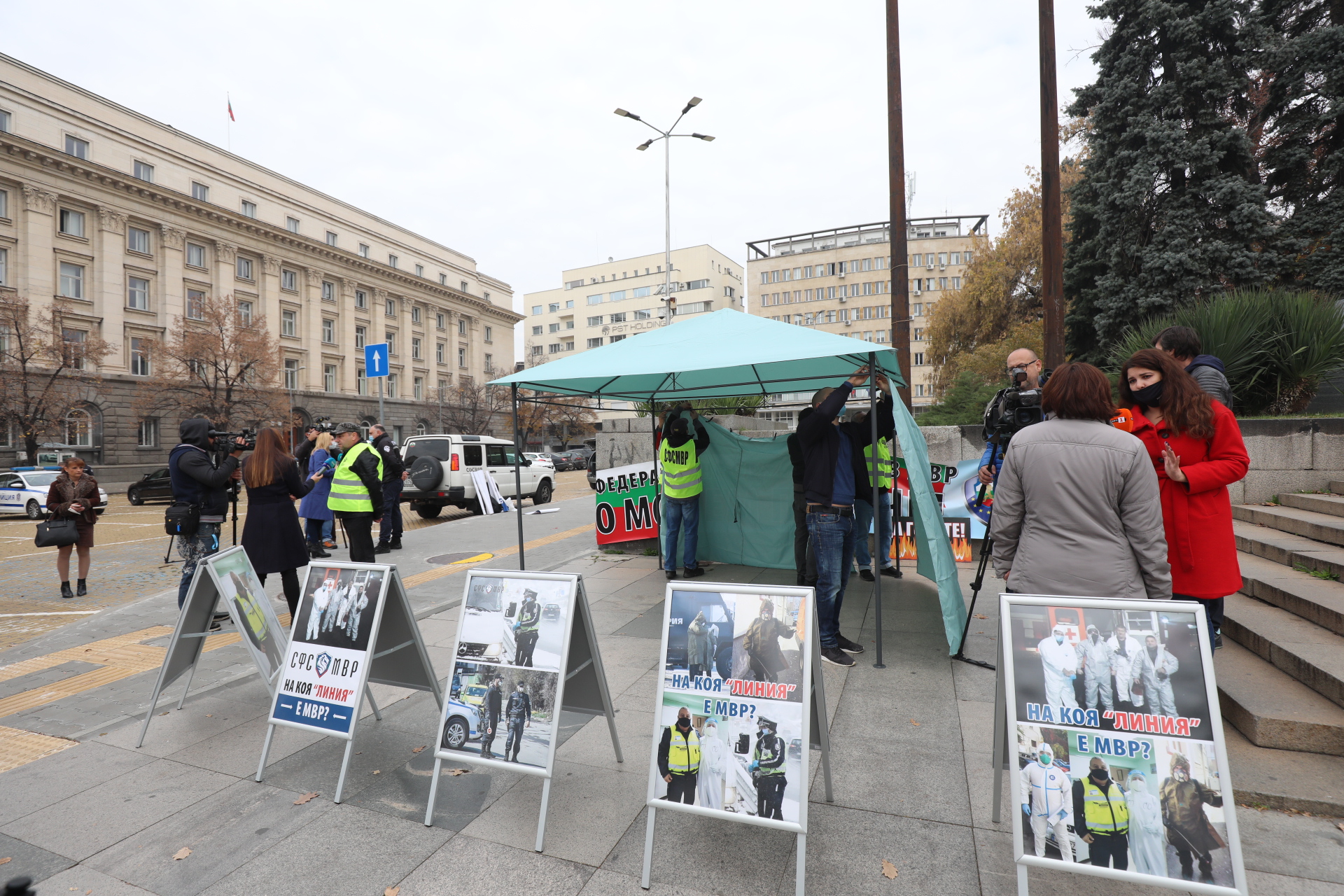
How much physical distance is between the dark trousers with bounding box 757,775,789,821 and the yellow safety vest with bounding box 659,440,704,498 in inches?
192

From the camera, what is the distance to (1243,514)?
6.79m

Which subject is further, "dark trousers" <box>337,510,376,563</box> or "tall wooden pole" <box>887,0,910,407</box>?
"tall wooden pole" <box>887,0,910,407</box>

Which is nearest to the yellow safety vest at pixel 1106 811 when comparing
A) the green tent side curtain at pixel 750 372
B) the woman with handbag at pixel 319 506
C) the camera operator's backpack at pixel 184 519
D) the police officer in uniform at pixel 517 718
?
the police officer in uniform at pixel 517 718

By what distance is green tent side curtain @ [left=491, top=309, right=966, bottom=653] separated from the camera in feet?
15.3

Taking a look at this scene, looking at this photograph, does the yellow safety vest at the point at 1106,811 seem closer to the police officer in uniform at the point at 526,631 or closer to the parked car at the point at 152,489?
the police officer in uniform at the point at 526,631

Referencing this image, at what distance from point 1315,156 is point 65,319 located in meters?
48.2

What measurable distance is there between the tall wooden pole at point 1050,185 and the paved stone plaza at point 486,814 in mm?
5536

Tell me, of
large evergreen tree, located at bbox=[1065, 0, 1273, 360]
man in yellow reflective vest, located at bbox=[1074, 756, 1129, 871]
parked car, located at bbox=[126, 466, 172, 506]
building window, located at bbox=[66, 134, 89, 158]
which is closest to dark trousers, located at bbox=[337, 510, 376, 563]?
man in yellow reflective vest, located at bbox=[1074, 756, 1129, 871]

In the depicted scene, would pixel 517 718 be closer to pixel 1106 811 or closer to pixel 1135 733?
pixel 1106 811

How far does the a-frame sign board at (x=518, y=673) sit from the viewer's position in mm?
2957

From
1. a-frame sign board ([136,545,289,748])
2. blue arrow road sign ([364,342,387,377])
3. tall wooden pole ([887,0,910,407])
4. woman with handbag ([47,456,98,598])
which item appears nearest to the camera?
a-frame sign board ([136,545,289,748])

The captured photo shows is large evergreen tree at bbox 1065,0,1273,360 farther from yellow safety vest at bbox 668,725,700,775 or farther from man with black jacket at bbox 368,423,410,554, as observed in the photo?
yellow safety vest at bbox 668,725,700,775

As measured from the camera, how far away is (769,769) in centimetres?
255

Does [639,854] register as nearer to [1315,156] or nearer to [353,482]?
[353,482]
